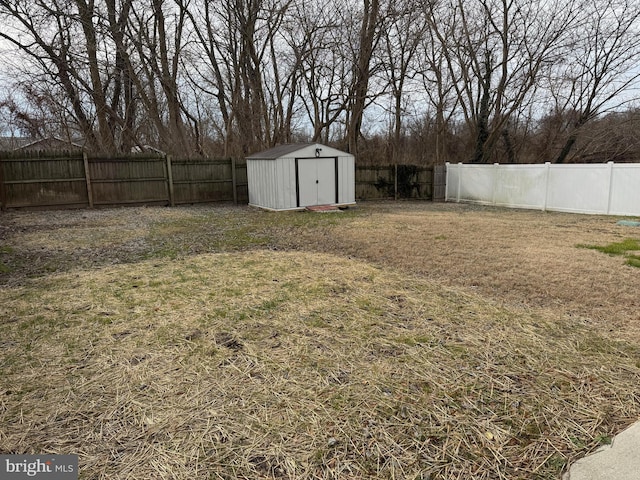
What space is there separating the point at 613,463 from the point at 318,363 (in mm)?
1569

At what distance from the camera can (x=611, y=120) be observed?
51.2ft

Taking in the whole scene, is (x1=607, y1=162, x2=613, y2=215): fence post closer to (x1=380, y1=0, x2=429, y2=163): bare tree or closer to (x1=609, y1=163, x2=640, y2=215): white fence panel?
(x1=609, y1=163, x2=640, y2=215): white fence panel

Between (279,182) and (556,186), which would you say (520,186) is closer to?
(556,186)

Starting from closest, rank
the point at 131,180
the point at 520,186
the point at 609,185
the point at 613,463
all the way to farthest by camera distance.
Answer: the point at 613,463
the point at 609,185
the point at 131,180
the point at 520,186

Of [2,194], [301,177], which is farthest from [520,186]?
[2,194]

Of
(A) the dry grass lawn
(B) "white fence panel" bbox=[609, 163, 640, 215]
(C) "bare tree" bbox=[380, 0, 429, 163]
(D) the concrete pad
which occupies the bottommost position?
(D) the concrete pad

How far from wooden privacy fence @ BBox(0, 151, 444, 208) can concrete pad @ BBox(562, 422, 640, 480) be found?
40.1 ft

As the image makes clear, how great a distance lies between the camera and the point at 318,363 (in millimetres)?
2705

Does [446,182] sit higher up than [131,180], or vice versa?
[131,180]

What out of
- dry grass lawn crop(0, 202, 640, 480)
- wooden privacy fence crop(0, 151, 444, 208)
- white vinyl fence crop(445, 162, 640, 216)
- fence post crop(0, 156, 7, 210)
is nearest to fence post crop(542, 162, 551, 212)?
white vinyl fence crop(445, 162, 640, 216)

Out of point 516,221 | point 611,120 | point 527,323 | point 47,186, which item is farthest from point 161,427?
point 611,120

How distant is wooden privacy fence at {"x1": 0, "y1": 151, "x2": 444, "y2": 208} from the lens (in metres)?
10.7

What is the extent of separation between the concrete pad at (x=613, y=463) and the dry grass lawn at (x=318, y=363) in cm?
6

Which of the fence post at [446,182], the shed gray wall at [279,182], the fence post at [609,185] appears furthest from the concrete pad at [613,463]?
the fence post at [446,182]
